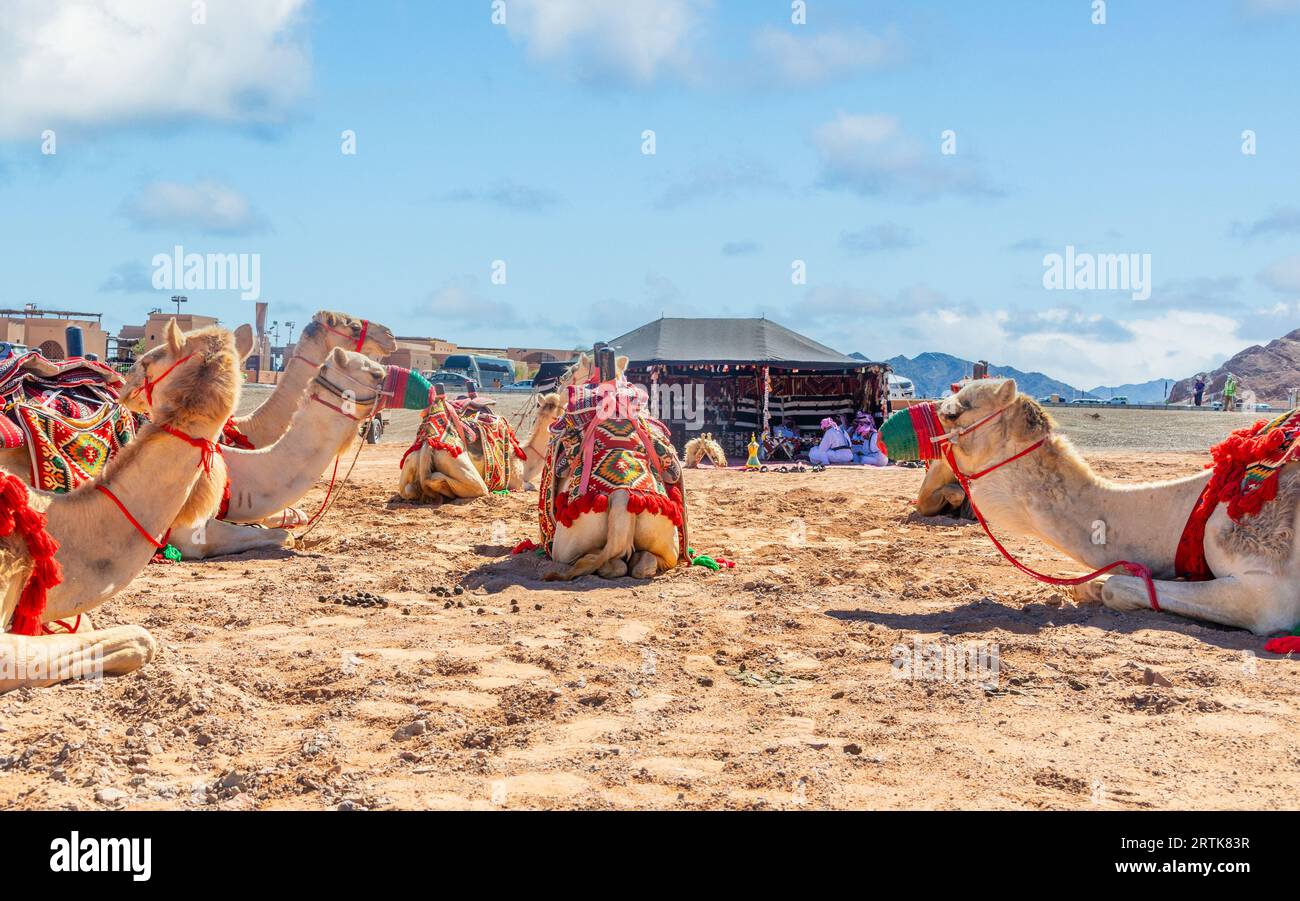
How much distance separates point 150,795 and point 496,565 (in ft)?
14.7

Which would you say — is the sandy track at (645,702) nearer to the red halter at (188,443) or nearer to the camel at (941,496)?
the red halter at (188,443)

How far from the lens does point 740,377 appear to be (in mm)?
22312

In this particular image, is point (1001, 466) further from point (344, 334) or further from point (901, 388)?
point (901, 388)

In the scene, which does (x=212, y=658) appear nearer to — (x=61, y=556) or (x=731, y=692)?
(x=61, y=556)

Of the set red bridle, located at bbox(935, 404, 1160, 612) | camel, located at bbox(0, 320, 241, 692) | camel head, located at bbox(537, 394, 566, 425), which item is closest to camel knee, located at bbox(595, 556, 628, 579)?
red bridle, located at bbox(935, 404, 1160, 612)

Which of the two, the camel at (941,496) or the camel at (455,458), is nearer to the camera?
the camel at (941,496)

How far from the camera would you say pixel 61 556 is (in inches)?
159

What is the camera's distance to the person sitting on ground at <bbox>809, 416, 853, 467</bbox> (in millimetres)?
18578

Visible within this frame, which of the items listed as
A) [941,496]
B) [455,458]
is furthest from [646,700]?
[455,458]

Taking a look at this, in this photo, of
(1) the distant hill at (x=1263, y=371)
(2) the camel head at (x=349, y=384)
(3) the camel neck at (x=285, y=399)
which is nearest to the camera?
(2) the camel head at (x=349, y=384)

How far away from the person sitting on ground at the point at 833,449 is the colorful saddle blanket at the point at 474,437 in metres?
7.34

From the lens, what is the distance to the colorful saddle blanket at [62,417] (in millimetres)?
6426

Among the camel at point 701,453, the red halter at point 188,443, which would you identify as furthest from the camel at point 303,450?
the camel at point 701,453
